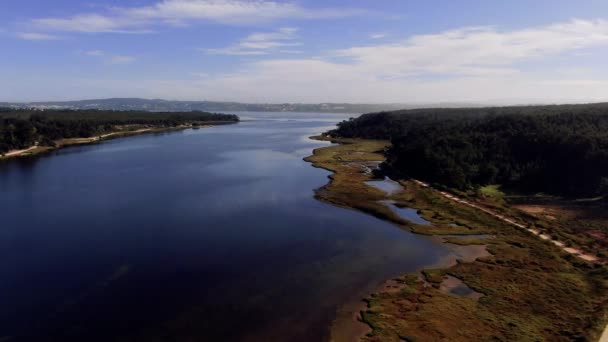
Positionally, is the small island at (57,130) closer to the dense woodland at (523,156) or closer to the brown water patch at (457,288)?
the dense woodland at (523,156)

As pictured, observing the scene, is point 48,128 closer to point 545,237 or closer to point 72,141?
point 72,141

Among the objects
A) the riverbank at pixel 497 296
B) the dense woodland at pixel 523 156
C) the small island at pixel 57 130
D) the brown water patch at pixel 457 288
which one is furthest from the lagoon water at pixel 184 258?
the small island at pixel 57 130

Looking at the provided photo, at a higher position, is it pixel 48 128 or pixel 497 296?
pixel 48 128

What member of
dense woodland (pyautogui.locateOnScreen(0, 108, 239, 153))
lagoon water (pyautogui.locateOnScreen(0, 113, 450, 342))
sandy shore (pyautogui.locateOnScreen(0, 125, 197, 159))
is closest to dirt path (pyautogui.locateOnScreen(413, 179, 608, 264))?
lagoon water (pyautogui.locateOnScreen(0, 113, 450, 342))

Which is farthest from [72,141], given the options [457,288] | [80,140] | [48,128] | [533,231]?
[457,288]

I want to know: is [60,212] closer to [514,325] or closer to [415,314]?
[415,314]

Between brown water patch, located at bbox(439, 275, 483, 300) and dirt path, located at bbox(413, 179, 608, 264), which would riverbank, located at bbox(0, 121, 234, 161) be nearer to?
dirt path, located at bbox(413, 179, 608, 264)
